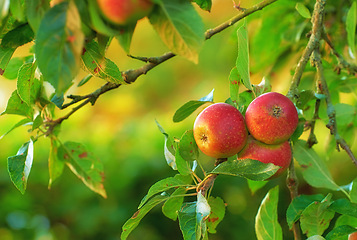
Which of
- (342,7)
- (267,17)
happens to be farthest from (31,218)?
(342,7)

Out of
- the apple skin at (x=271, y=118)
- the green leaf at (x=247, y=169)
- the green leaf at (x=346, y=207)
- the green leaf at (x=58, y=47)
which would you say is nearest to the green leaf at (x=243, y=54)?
the apple skin at (x=271, y=118)

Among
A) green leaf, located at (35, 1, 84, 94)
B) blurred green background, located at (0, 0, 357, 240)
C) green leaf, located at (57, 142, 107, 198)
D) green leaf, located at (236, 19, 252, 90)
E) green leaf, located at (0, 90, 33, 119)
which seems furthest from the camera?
blurred green background, located at (0, 0, 357, 240)

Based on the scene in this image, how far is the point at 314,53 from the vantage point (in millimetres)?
1009

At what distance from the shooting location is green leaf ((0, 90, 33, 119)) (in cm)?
95

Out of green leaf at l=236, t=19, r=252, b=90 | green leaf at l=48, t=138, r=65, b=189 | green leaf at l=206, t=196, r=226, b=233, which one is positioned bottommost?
green leaf at l=206, t=196, r=226, b=233

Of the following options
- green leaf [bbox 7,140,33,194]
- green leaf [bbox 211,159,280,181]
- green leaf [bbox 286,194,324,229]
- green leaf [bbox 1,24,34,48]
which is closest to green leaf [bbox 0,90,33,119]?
green leaf [bbox 7,140,33,194]

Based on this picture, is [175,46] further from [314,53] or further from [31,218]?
[31,218]

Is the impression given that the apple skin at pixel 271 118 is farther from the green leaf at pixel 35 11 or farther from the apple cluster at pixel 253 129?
the green leaf at pixel 35 11

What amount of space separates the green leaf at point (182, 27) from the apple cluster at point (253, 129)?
0.29m

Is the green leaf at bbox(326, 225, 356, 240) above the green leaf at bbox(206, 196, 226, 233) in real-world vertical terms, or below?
below

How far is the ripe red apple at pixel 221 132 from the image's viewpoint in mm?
787

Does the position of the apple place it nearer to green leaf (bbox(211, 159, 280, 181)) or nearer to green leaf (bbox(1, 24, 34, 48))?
green leaf (bbox(211, 159, 280, 181))

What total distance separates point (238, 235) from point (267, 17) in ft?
4.19

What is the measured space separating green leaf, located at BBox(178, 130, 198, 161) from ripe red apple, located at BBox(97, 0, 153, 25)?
34 centimetres
